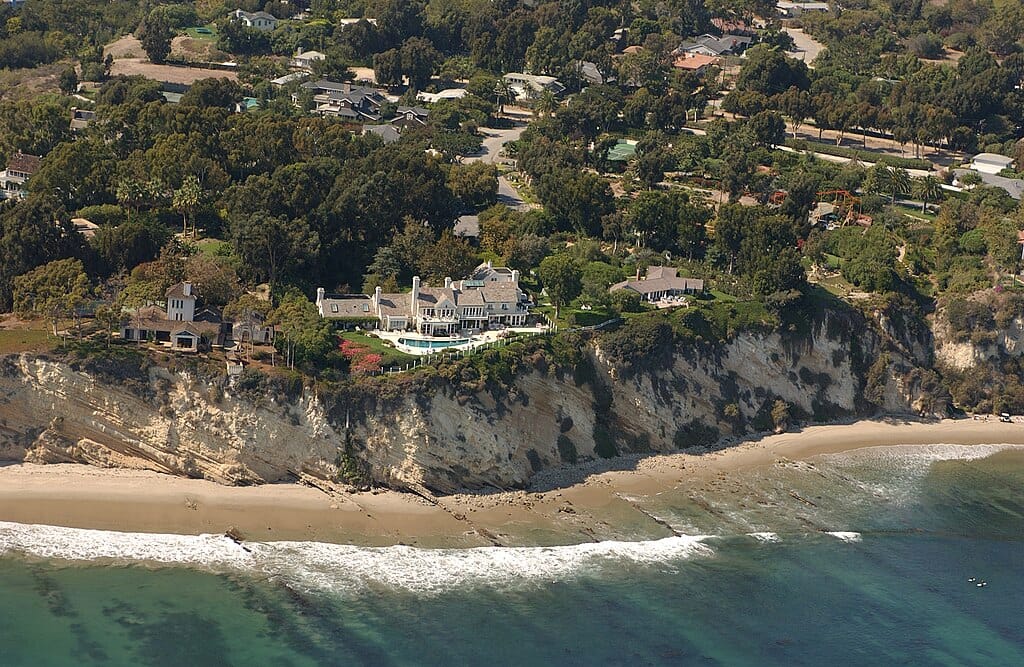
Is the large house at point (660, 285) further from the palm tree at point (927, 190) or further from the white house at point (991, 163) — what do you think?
the white house at point (991, 163)

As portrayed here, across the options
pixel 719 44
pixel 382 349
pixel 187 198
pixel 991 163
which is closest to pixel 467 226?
pixel 187 198

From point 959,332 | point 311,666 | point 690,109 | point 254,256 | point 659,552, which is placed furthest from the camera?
point 690,109

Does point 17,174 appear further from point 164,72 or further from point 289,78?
point 164,72

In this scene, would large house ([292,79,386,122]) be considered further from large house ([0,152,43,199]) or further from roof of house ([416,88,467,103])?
large house ([0,152,43,199])

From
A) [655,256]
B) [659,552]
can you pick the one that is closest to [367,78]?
[655,256]

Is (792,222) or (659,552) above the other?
(792,222)

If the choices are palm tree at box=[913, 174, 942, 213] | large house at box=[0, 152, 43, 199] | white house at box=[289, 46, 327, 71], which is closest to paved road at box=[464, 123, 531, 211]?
white house at box=[289, 46, 327, 71]

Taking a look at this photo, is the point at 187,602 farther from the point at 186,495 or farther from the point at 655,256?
the point at 655,256
